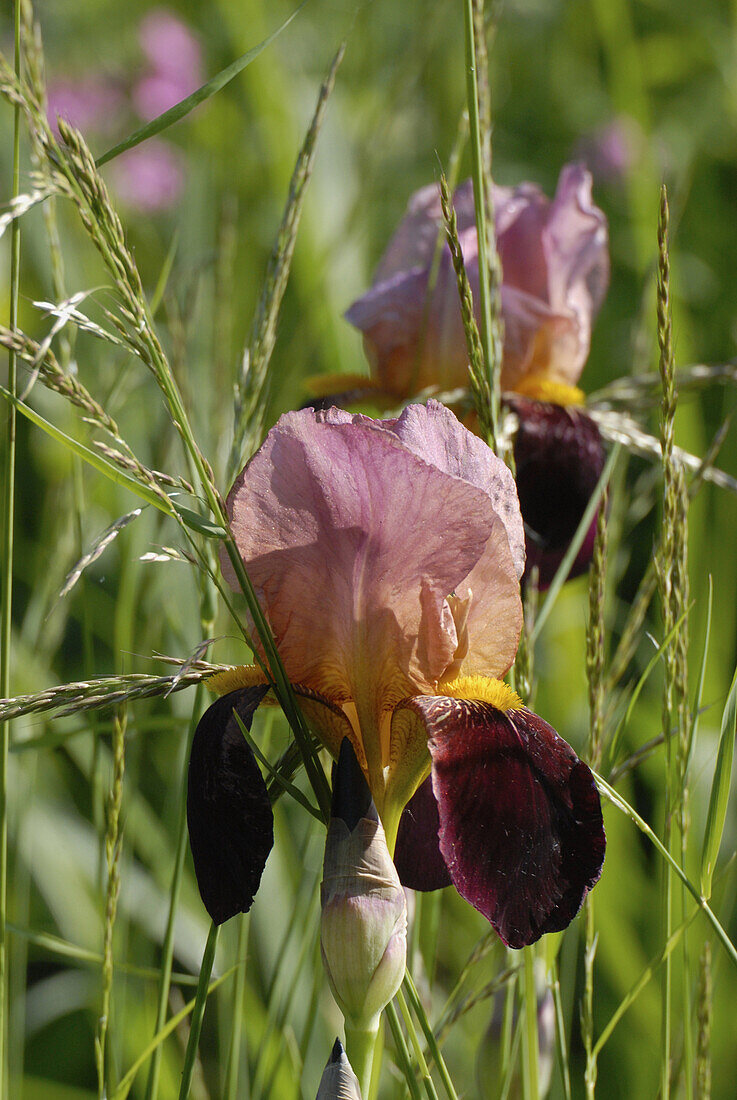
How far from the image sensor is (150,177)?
8.37 ft

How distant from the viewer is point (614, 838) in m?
1.24

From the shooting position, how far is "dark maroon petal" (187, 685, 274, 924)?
0.51 metres

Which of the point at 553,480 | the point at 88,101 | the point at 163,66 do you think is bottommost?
the point at 553,480

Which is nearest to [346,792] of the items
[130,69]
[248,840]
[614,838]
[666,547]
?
[248,840]

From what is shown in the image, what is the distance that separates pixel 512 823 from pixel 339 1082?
0.15 m

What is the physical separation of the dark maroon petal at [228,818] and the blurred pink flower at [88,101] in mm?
2322

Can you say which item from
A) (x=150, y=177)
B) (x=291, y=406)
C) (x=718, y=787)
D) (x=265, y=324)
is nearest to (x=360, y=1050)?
(x=718, y=787)

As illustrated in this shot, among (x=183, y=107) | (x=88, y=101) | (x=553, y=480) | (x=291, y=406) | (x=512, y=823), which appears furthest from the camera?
(x=88, y=101)

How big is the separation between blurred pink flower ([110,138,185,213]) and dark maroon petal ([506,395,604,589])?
1740 millimetres

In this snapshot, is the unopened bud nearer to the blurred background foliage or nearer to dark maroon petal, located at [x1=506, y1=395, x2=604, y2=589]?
the blurred background foliage

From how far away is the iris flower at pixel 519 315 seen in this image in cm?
99

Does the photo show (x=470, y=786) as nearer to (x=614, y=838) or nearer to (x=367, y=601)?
(x=367, y=601)

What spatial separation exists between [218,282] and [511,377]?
0.99ft

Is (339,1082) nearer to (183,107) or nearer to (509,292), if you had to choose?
(183,107)
